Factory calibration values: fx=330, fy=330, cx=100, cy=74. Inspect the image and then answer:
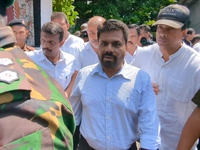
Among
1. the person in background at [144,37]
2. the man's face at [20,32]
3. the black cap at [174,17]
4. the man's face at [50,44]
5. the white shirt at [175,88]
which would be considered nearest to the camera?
the white shirt at [175,88]

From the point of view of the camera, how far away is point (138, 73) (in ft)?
7.55

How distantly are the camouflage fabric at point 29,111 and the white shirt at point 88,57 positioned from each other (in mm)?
2609

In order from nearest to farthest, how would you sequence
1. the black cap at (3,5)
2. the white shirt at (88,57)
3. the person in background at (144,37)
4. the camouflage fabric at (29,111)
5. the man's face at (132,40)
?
the camouflage fabric at (29,111), the black cap at (3,5), the white shirt at (88,57), the man's face at (132,40), the person in background at (144,37)

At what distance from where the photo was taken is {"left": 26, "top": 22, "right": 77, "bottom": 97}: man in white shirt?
319cm

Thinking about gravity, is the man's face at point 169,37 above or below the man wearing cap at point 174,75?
above

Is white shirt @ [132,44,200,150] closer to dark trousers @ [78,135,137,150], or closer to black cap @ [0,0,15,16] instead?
dark trousers @ [78,135,137,150]

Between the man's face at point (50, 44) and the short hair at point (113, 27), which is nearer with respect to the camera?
the short hair at point (113, 27)

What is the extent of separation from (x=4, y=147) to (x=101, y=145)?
1575 mm

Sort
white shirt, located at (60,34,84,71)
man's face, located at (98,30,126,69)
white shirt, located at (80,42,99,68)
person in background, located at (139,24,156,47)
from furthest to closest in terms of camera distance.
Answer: person in background, located at (139,24,156,47), white shirt, located at (60,34,84,71), white shirt, located at (80,42,99,68), man's face, located at (98,30,126,69)

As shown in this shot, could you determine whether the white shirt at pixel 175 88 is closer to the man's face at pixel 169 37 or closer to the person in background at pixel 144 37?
the man's face at pixel 169 37

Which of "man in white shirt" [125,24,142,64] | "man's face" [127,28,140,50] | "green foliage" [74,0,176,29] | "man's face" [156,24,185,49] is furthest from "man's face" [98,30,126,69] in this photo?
"green foliage" [74,0,176,29]

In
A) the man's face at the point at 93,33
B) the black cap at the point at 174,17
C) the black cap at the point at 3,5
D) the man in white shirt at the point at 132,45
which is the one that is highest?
the black cap at the point at 3,5

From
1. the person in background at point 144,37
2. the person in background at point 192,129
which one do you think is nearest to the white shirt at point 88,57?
the person in background at point 192,129

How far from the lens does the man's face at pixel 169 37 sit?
2525mm
